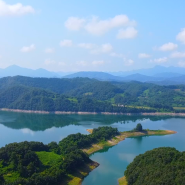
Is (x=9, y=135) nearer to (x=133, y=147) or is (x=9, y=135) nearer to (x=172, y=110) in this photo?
(x=133, y=147)

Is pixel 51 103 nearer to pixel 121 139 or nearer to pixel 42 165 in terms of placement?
pixel 121 139

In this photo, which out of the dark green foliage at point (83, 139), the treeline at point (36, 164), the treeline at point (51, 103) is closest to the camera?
the treeline at point (36, 164)

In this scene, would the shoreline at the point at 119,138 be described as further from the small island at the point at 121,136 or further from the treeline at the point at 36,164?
the treeline at the point at 36,164

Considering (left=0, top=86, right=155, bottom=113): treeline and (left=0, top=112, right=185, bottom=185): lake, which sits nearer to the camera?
(left=0, top=112, right=185, bottom=185): lake

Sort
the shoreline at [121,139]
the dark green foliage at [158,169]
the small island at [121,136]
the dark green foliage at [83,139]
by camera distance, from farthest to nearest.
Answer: the small island at [121,136] → the shoreline at [121,139] → the dark green foliage at [83,139] → the dark green foliage at [158,169]

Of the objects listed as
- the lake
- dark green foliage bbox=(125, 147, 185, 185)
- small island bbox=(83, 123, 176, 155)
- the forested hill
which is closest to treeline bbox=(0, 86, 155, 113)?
the forested hill

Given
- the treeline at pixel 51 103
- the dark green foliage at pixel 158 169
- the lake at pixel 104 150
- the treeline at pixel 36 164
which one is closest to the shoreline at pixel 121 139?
the lake at pixel 104 150

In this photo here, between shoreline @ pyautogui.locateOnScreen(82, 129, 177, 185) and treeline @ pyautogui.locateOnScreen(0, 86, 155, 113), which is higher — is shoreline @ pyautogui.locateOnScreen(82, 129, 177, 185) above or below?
below

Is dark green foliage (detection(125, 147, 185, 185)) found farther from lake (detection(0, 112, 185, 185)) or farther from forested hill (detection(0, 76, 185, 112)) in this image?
forested hill (detection(0, 76, 185, 112))
